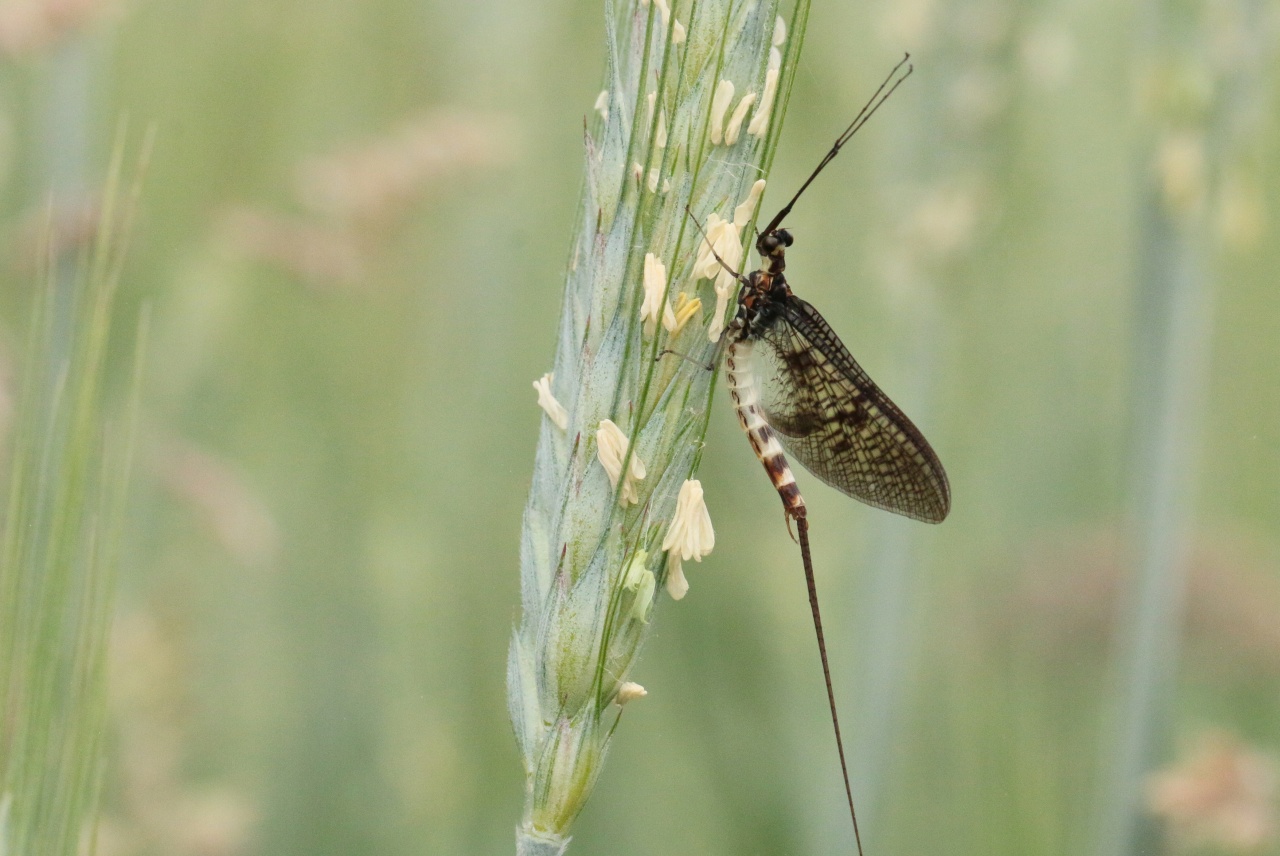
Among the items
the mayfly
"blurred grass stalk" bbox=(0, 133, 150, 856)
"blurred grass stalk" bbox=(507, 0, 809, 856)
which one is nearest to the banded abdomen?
the mayfly

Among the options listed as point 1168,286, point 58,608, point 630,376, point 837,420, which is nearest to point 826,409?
point 837,420

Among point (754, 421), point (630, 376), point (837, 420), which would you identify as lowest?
point (630, 376)

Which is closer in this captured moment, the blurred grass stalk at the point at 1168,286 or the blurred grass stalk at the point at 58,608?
the blurred grass stalk at the point at 58,608

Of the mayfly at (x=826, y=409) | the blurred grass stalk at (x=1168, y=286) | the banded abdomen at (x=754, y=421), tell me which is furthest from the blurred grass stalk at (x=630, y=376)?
the blurred grass stalk at (x=1168, y=286)

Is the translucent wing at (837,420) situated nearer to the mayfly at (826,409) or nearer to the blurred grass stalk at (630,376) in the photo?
the mayfly at (826,409)

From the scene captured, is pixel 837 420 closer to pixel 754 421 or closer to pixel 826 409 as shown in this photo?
pixel 826 409

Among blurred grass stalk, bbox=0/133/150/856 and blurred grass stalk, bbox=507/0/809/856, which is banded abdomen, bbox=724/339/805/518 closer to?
blurred grass stalk, bbox=507/0/809/856
